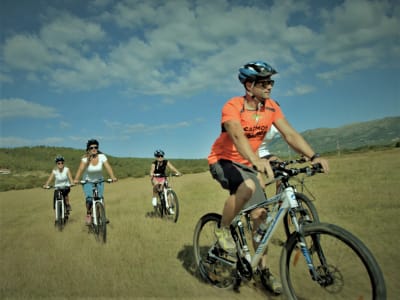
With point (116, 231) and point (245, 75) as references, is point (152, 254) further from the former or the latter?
point (245, 75)

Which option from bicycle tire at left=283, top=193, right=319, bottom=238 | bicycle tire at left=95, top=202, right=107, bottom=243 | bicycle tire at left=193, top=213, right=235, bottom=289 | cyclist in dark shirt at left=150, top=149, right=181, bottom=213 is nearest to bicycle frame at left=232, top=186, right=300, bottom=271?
bicycle tire at left=283, top=193, right=319, bottom=238

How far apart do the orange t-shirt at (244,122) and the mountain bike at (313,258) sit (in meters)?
0.73

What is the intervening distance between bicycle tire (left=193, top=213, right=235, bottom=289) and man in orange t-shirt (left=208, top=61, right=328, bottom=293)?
0.31 m

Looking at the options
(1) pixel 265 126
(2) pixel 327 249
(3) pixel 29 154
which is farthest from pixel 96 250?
(3) pixel 29 154

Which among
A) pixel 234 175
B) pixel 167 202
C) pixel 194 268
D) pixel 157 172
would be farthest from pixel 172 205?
pixel 234 175

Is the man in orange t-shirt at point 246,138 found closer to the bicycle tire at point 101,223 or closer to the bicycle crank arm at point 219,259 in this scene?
the bicycle crank arm at point 219,259

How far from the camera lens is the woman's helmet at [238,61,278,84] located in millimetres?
3840

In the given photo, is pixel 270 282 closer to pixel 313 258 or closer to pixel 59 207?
pixel 313 258

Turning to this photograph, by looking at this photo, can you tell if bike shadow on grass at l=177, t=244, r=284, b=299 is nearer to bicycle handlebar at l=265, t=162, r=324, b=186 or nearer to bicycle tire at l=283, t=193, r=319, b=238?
bicycle tire at l=283, t=193, r=319, b=238

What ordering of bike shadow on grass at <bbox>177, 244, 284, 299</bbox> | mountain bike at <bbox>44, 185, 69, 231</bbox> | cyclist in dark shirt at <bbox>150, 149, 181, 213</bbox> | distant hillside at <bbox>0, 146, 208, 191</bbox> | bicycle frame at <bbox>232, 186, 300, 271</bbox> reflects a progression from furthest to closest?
distant hillside at <bbox>0, 146, 208, 191</bbox> < cyclist in dark shirt at <bbox>150, 149, 181, 213</bbox> < mountain bike at <bbox>44, 185, 69, 231</bbox> < bike shadow on grass at <bbox>177, 244, 284, 299</bbox> < bicycle frame at <bbox>232, 186, 300, 271</bbox>

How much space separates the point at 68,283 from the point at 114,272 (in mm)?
723

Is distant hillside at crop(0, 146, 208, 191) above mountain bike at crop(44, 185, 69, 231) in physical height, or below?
above

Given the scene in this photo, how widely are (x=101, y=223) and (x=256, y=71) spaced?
18.8 ft

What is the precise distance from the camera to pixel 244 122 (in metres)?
4.01
